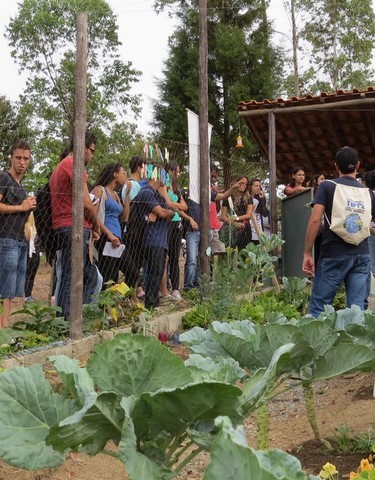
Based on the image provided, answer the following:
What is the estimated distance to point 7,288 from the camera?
19.0 ft

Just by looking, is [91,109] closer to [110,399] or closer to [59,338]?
[59,338]

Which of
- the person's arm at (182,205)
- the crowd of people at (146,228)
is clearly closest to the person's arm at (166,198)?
the crowd of people at (146,228)

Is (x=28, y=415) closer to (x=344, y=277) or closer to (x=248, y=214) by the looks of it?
(x=344, y=277)

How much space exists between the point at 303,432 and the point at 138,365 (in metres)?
2.35

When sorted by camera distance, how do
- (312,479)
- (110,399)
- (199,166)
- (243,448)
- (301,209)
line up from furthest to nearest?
(301,209) < (199,166) < (110,399) < (312,479) < (243,448)

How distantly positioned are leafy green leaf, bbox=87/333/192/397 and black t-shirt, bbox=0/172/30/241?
3.89 metres

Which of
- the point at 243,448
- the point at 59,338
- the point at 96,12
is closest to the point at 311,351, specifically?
the point at 243,448

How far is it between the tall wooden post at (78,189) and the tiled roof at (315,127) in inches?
180

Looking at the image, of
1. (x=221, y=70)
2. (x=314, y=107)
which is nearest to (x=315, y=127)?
(x=314, y=107)

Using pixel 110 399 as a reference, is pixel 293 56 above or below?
above

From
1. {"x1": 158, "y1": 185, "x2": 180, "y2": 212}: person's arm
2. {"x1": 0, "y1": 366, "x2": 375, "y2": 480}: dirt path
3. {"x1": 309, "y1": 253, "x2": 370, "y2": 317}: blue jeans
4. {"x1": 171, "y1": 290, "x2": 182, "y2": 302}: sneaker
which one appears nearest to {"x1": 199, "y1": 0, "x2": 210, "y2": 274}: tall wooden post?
{"x1": 171, "y1": 290, "x2": 182, "y2": 302}: sneaker

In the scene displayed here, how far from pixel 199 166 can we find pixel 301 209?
1455mm

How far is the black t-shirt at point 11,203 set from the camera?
5.82 meters

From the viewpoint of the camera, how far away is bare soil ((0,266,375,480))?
3557 mm
